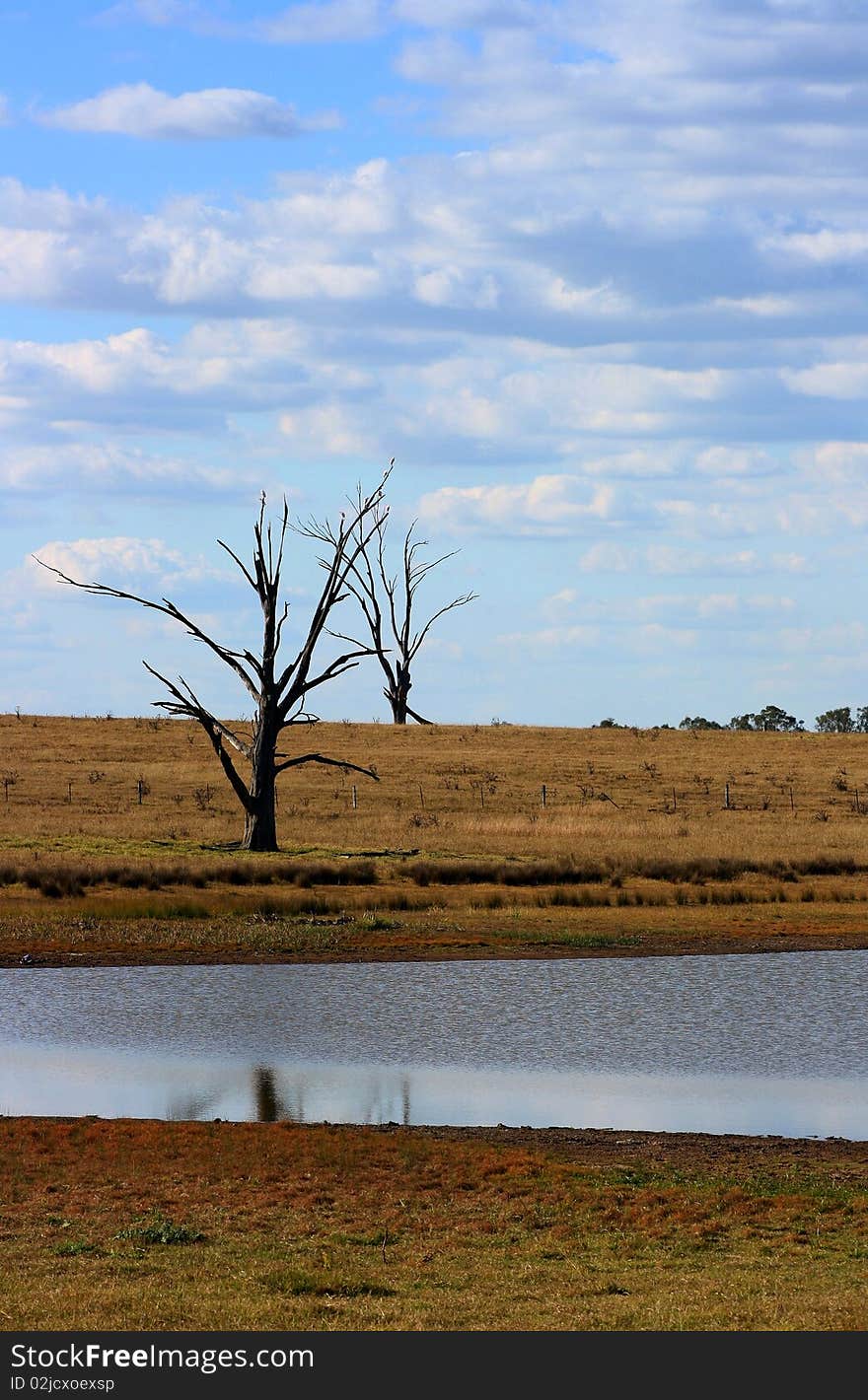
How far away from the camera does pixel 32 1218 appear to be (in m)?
12.1

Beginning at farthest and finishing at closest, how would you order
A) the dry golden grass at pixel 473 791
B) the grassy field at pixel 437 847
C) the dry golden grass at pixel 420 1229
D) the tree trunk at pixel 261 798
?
the dry golden grass at pixel 473 791 < the tree trunk at pixel 261 798 < the grassy field at pixel 437 847 < the dry golden grass at pixel 420 1229

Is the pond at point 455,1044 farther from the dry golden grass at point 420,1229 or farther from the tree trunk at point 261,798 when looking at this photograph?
the tree trunk at point 261,798

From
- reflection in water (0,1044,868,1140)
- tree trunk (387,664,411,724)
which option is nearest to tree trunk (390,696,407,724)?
tree trunk (387,664,411,724)

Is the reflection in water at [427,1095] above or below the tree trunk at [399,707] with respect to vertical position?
below

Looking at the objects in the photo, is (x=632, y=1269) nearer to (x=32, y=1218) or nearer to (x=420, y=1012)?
(x=32, y=1218)

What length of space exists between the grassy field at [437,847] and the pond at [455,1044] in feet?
11.5

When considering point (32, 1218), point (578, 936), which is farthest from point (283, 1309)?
point (578, 936)

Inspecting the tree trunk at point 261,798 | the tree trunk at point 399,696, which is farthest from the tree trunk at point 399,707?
the tree trunk at point 261,798

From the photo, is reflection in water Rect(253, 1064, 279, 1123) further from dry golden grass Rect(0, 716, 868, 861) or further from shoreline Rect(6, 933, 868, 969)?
dry golden grass Rect(0, 716, 868, 861)

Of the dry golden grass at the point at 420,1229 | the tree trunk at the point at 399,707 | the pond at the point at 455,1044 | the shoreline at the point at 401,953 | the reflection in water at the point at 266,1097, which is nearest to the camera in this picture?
the dry golden grass at the point at 420,1229

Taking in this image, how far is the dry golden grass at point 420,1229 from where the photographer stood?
8938 millimetres

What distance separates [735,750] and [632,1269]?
72.6 m

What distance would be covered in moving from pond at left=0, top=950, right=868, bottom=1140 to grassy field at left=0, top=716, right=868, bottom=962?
3.50 meters

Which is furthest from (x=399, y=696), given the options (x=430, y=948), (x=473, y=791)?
(x=430, y=948)
